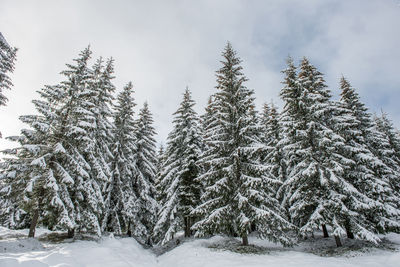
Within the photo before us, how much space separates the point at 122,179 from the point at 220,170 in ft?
34.6

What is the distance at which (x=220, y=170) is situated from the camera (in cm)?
1474

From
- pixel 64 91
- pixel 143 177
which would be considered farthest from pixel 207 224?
pixel 64 91

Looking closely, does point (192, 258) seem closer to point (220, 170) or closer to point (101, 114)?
point (220, 170)

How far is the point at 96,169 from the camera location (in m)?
15.8

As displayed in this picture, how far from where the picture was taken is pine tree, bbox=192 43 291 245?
42.8ft

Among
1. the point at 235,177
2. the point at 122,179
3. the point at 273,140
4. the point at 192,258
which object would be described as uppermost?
the point at 273,140

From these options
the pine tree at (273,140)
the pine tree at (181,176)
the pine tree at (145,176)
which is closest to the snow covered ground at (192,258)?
the pine tree at (181,176)

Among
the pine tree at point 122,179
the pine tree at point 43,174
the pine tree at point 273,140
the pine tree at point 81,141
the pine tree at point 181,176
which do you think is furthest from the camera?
the pine tree at point 273,140

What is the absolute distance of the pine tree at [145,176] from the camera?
816 inches

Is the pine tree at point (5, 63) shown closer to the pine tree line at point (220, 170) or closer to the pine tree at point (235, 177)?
the pine tree line at point (220, 170)

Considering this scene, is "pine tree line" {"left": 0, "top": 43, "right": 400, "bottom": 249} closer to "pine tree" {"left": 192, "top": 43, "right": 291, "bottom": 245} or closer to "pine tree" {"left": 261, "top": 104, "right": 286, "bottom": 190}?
"pine tree" {"left": 192, "top": 43, "right": 291, "bottom": 245}

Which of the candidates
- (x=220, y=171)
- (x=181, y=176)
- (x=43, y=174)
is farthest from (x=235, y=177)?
(x=43, y=174)

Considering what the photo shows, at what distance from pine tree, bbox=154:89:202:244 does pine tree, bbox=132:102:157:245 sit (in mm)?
1583

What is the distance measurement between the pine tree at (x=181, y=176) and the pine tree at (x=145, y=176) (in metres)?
1.58
